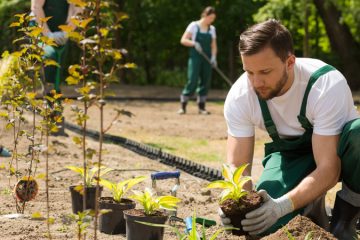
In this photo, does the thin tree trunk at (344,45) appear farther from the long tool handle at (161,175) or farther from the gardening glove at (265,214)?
the gardening glove at (265,214)

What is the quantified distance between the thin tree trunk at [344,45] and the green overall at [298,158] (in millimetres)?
13555

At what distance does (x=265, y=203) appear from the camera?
294 centimetres

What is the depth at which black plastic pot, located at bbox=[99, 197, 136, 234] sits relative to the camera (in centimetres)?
332

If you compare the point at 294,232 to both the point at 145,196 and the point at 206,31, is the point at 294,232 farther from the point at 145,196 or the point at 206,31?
the point at 206,31

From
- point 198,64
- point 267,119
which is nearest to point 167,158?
point 267,119

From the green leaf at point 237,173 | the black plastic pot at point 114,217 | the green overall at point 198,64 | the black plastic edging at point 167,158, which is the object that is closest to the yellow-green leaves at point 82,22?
the green leaf at point 237,173

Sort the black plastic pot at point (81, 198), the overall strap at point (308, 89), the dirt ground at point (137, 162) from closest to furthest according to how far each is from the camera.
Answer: the overall strap at point (308, 89), the dirt ground at point (137, 162), the black plastic pot at point (81, 198)

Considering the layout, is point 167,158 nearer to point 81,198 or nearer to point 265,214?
point 81,198

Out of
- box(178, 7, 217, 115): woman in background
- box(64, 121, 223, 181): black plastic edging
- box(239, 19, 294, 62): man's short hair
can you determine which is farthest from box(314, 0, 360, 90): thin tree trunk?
box(239, 19, 294, 62): man's short hair

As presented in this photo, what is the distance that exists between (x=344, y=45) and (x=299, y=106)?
14.3m

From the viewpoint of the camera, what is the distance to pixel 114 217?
334 cm

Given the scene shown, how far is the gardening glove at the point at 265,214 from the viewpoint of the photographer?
2.91 metres

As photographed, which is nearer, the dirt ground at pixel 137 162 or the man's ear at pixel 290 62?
the man's ear at pixel 290 62

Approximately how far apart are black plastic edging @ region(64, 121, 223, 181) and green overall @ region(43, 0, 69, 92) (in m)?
1.02
